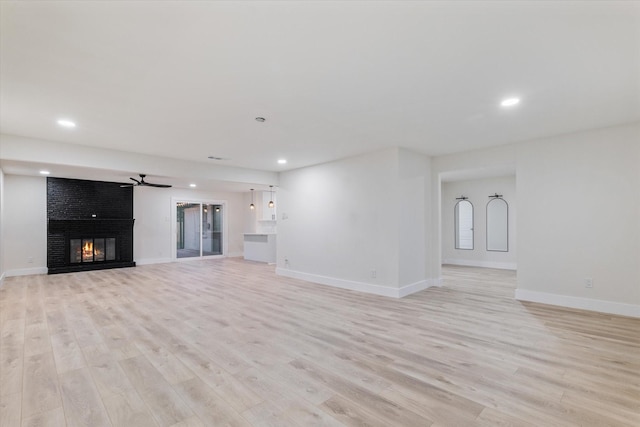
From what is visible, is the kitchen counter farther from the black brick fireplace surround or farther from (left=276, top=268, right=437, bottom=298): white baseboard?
the black brick fireplace surround

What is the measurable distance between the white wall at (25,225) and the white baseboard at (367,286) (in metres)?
6.63

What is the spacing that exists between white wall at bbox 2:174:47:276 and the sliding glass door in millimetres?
3462

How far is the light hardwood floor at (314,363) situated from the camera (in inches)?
79.3

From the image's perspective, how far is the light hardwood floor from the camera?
2.01 metres

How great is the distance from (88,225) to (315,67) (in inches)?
340

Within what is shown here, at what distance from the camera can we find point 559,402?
2098 millimetres

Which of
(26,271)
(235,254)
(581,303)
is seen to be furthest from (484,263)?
(26,271)

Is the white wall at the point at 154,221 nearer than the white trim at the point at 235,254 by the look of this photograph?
Yes

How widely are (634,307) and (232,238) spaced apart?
10671 millimetres

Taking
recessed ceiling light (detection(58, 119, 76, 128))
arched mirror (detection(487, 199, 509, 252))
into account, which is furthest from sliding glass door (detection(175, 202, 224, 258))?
arched mirror (detection(487, 199, 509, 252))

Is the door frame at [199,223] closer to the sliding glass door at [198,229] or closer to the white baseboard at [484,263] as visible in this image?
the sliding glass door at [198,229]

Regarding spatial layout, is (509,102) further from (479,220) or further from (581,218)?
(479,220)

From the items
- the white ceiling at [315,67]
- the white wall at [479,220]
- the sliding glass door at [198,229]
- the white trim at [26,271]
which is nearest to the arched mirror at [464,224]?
the white wall at [479,220]

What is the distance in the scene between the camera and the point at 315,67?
96.2 inches
